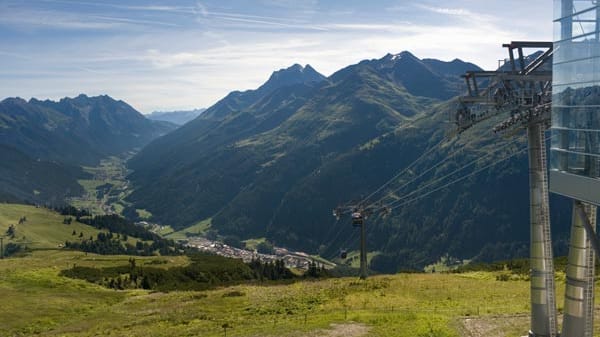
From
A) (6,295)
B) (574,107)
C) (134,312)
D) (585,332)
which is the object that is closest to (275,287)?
(134,312)

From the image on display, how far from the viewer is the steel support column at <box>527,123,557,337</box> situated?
115 ft

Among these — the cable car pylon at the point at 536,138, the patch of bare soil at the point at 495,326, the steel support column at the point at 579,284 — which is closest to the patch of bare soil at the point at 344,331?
the patch of bare soil at the point at 495,326

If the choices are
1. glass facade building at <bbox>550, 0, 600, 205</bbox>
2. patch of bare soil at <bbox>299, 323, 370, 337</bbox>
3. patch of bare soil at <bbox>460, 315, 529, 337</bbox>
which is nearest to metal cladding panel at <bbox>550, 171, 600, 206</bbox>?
glass facade building at <bbox>550, 0, 600, 205</bbox>

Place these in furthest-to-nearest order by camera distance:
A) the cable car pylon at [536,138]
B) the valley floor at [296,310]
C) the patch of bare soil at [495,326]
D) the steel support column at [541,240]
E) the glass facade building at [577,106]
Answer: the valley floor at [296,310] < the patch of bare soil at [495,326] < the steel support column at [541,240] < the cable car pylon at [536,138] < the glass facade building at [577,106]

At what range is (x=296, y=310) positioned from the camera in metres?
54.3

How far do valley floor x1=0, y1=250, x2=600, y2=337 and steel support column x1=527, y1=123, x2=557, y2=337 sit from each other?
16.6ft

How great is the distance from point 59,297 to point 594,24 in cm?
7651

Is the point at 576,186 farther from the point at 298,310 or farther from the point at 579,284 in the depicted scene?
→ the point at 298,310

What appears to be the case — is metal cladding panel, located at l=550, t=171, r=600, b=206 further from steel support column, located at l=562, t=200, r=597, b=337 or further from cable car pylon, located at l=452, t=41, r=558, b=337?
cable car pylon, located at l=452, t=41, r=558, b=337

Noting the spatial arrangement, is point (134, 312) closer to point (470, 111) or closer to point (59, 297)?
point (59, 297)

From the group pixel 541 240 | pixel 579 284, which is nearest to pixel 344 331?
pixel 541 240

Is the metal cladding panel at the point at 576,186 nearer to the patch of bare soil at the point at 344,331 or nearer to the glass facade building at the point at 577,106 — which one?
the glass facade building at the point at 577,106

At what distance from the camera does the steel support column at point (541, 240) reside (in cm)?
3494

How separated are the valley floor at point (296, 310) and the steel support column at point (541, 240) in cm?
506
